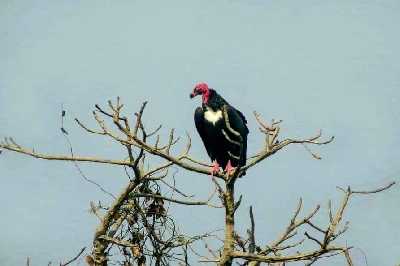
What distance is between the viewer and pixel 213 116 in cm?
1376

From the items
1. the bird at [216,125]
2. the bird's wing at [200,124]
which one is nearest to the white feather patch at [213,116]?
the bird at [216,125]

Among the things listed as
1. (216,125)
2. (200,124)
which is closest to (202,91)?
(200,124)

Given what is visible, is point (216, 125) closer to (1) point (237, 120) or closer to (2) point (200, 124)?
(1) point (237, 120)

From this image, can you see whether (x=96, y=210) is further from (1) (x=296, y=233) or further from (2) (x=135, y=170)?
(1) (x=296, y=233)

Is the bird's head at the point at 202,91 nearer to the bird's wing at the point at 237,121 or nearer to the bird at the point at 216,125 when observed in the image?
the bird at the point at 216,125

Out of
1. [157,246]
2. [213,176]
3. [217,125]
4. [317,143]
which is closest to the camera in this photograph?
[317,143]

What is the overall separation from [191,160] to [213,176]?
359 mm

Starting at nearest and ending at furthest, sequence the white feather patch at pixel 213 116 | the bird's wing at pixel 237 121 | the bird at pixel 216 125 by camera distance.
Answer: the bird's wing at pixel 237 121 < the bird at pixel 216 125 < the white feather patch at pixel 213 116

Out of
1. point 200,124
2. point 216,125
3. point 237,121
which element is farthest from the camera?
point 200,124

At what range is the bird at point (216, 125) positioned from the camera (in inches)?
536

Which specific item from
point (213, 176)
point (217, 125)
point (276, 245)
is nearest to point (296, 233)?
point (276, 245)

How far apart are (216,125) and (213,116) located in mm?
152

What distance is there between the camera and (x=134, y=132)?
9680 mm

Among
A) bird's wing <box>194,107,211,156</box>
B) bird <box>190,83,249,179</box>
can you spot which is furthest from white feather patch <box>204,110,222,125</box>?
bird's wing <box>194,107,211,156</box>
